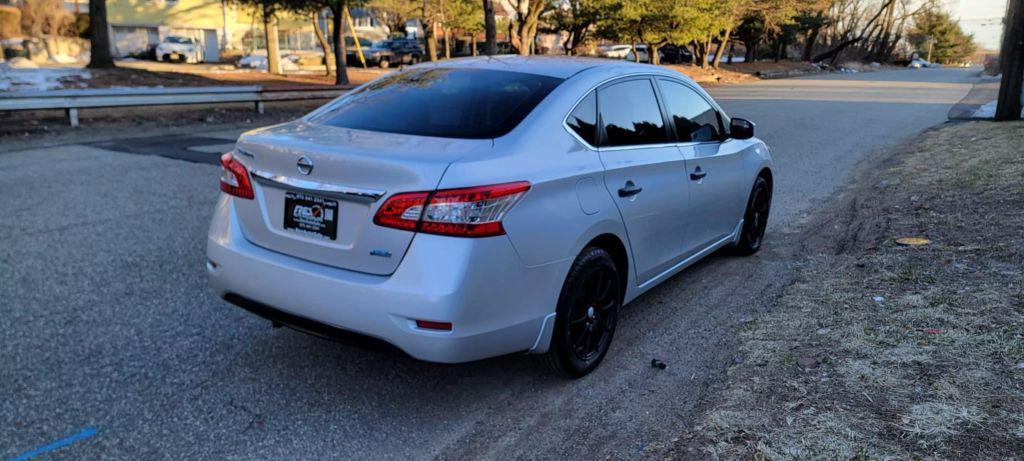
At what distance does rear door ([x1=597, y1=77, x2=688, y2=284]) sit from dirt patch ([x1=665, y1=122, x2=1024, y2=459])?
0.75 meters

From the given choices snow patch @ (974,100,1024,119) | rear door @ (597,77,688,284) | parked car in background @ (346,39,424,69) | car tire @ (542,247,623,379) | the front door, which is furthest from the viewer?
the front door

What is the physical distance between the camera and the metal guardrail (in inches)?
458

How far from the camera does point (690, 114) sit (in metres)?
4.96

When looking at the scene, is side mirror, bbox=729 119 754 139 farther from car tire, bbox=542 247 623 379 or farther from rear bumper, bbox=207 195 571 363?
rear bumper, bbox=207 195 571 363

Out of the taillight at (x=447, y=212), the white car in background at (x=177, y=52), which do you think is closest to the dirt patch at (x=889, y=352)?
the taillight at (x=447, y=212)

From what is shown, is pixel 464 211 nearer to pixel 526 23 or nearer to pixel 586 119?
pixel 586 119

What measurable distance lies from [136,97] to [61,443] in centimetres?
1189

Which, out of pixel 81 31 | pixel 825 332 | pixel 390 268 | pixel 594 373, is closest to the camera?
pixel 390 268

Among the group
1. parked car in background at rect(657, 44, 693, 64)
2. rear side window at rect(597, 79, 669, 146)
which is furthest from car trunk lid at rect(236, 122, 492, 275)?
parked car in background at rect(657, 44, 693, 64)

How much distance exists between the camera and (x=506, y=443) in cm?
320

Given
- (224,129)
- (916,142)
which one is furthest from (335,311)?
(916,142)

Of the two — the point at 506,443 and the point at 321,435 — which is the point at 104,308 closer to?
the point at 321,435

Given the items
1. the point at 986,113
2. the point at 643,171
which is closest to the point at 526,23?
the point at 986,113

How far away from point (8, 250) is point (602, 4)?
31260 mm
